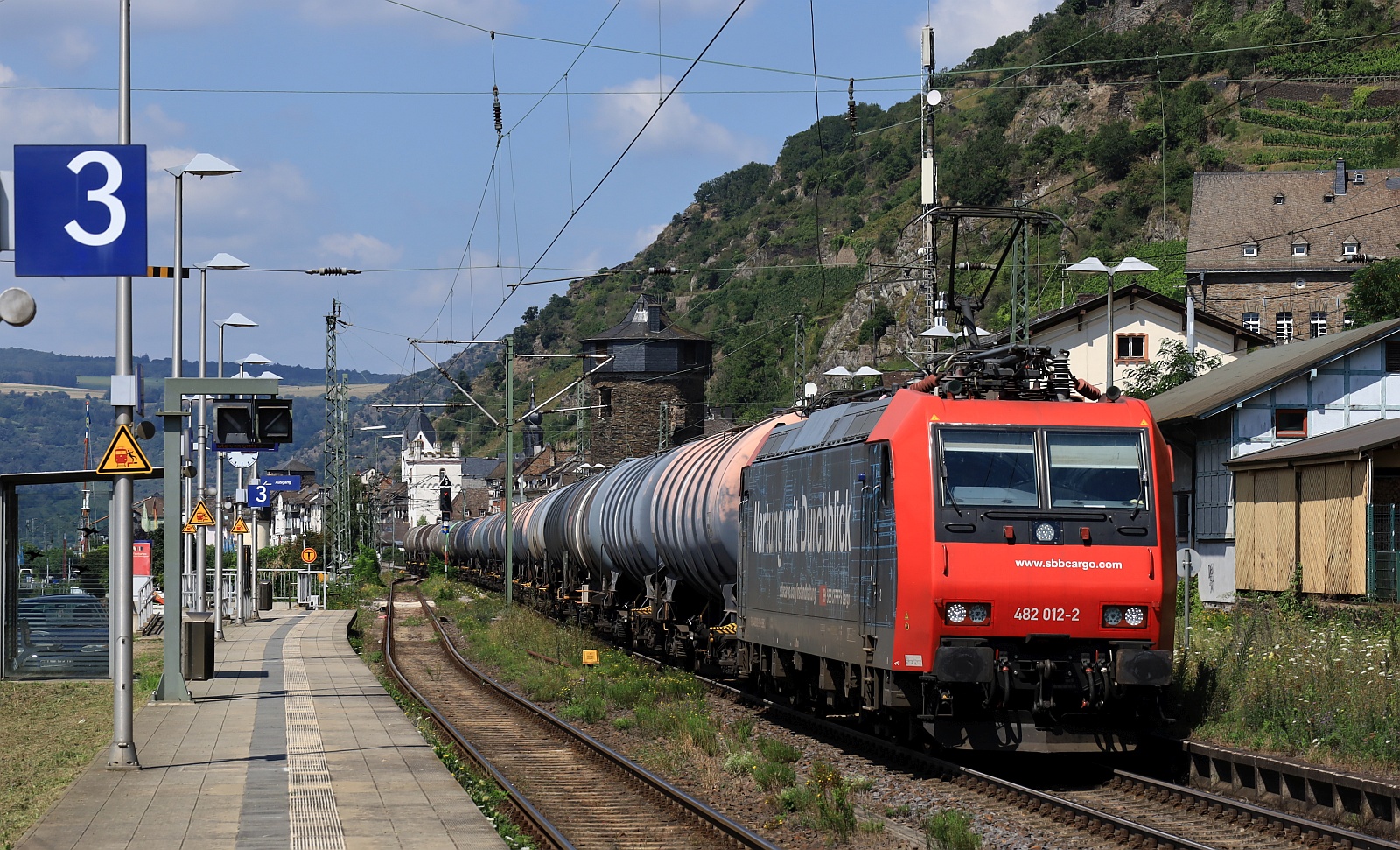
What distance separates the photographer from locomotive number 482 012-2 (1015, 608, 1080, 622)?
12719mm

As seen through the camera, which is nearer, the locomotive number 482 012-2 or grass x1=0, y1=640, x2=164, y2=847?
the locomotive number 482 012-2

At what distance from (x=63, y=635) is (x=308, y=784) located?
9.72 m

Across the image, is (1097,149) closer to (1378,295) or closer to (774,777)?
(1378,295)

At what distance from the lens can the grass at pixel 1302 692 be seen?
12.8 metres

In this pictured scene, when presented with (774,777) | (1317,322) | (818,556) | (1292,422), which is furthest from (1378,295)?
(774,777)

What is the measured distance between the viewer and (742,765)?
14086mm

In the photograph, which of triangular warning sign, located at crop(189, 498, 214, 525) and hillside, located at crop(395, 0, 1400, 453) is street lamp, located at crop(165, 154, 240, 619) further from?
hillside, located at crop(395, 0, 1400, 453)

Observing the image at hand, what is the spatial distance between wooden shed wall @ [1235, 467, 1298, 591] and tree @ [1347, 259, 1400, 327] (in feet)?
109

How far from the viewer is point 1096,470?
13195mm

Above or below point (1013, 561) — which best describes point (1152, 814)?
below

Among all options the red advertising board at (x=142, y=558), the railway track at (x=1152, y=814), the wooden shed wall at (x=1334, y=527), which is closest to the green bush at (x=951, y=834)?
the railway track at (x=1152, y=814)

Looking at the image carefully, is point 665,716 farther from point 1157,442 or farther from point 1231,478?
point 1231,478

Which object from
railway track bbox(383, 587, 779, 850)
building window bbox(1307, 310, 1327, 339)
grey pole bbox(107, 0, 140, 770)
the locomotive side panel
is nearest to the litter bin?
railway track bbox(383, 587, 779, 850)

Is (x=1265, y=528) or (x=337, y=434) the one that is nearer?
(x=1265, y=528)
